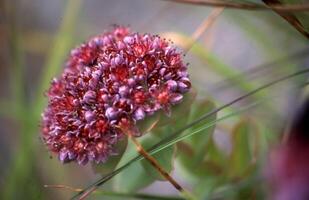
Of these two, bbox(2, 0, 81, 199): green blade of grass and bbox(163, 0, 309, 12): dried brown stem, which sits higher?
bbox(2, 0, 81, 199): green blade of grass

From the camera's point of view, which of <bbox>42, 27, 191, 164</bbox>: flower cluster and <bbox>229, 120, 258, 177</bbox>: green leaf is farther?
<bbox>229, 120, 258, 177</bbox>: green leaf

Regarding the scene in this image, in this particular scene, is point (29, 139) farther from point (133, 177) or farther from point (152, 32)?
point (152, 32)

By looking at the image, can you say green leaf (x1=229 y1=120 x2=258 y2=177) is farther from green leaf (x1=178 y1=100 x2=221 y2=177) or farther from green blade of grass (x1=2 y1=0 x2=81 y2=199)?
green blade of grass (x1=2 y1=0 x2=81 y2=199)

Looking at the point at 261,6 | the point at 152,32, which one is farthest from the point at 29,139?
the point at 261,6

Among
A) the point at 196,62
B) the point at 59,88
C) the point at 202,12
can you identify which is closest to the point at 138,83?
the point at 59,88

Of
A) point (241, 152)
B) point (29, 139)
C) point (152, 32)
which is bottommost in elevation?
point (241, 152)

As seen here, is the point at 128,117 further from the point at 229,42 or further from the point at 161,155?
the point at 229,42

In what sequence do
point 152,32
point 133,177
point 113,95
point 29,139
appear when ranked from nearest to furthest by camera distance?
point 113,95 < point 133,177 < point 29,139 < point 152,32

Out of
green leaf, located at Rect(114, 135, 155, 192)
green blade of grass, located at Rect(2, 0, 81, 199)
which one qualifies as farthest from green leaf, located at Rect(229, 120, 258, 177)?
green blade of grass, located at Rect(2, 0, 81, 199)
